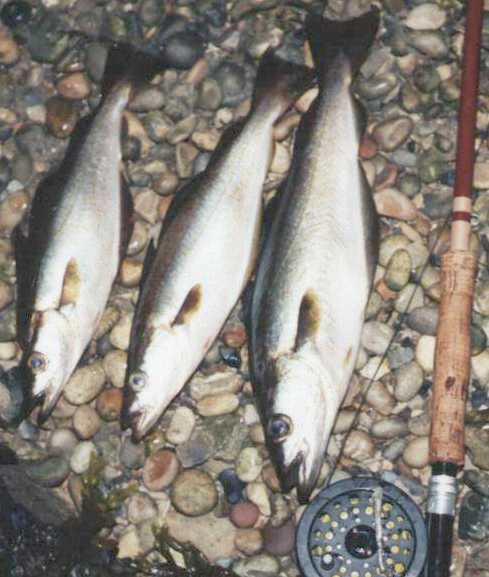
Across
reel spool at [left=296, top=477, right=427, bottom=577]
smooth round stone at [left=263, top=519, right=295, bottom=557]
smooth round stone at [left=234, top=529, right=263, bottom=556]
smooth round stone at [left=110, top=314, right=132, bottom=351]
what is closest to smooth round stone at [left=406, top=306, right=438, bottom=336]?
reel spool at [left=296, top=477, right=427, bottom=577]

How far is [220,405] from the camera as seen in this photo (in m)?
3.37

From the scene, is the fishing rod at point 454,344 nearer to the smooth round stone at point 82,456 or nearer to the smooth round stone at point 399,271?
the smooth round stone at point 399,271

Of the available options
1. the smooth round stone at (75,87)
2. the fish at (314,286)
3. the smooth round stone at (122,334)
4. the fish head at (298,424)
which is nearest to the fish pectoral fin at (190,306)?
the fish at (314,286)

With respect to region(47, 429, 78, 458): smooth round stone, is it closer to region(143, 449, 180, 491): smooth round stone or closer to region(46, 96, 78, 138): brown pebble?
region(143, 449, 180, 491): smooth round stone

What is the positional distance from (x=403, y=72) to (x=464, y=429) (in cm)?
160

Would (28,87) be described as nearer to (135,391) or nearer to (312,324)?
(135,391)

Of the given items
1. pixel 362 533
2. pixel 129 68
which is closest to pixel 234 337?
pixel 362 533

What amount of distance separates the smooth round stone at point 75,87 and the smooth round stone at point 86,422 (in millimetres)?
1502

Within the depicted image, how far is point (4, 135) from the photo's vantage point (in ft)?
12.7

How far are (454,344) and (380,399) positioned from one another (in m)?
0.43

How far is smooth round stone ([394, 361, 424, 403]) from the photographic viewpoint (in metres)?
3.23

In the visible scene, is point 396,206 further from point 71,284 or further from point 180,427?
point 71,284

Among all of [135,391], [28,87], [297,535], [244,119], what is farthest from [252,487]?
[28,87]

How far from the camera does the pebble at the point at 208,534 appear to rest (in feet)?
10.8
